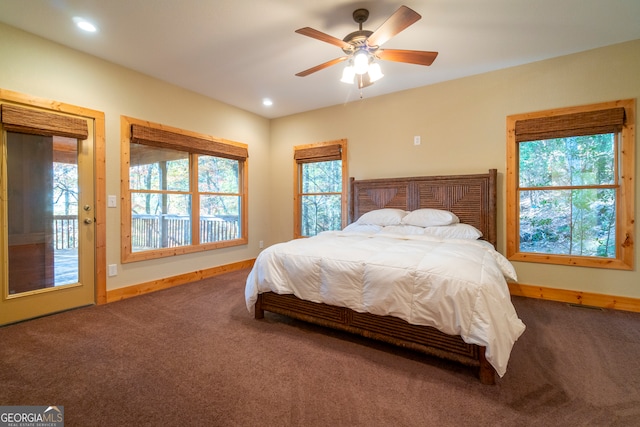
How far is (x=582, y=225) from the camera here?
10.1ft

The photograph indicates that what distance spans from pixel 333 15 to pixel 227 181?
305cm

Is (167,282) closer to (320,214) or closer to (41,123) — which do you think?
(41,123)

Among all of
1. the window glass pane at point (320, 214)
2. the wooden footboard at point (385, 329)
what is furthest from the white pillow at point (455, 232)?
the window glass pane at point (320, 214)

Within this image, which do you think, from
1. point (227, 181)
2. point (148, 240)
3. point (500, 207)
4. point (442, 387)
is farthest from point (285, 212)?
point (442, 387)

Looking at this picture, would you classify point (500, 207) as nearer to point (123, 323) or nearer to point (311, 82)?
point (311, 82)

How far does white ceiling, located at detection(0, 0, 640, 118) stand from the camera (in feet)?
7.39

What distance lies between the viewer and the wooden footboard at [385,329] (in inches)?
66.3

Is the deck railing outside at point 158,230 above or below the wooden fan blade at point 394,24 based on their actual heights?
below

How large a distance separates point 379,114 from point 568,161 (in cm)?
241

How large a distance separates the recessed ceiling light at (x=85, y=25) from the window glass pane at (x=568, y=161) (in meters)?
4.72

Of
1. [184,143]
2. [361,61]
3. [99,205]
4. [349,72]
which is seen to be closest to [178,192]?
[184,143]

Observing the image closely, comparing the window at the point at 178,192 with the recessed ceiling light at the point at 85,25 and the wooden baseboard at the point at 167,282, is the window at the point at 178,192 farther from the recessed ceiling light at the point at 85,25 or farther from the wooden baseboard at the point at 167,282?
the recessed ceiling light at the point at 85,25

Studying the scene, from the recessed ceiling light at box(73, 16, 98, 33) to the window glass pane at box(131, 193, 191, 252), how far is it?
1728mm

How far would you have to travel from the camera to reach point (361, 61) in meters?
2.41
